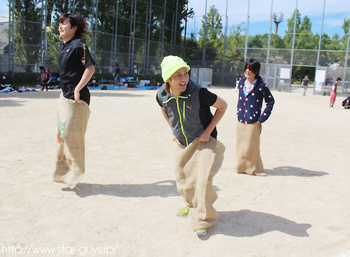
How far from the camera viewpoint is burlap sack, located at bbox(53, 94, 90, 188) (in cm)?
407

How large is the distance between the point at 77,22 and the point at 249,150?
3.08 meters

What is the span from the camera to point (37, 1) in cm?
2223

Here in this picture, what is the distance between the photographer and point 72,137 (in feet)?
13.5

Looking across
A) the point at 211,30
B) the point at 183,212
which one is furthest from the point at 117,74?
the point at 183,212

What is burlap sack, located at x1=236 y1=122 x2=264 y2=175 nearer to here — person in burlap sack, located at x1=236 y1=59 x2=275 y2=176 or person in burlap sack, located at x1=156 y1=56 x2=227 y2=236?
person in burlap sack, located at x1=236 y1=59 x2=275 y2=176

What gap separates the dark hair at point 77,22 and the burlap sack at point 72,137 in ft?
2.73

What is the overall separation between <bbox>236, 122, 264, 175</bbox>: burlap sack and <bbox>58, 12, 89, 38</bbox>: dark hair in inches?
107


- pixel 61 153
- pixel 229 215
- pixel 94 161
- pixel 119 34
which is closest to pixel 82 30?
pixel 61 153

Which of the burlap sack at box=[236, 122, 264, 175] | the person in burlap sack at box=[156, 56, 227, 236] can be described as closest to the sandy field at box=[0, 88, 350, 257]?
the burlap sack at box=[236, 122, 264, 175]

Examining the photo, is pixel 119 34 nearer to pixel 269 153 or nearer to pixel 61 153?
pixel 269 153

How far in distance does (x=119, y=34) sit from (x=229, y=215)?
27.1 meters

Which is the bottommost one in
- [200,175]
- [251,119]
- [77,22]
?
[200,175]

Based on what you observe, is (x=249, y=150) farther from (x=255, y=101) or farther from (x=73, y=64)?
(x=73, y=64)

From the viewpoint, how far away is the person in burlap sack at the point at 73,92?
13.3 feet
